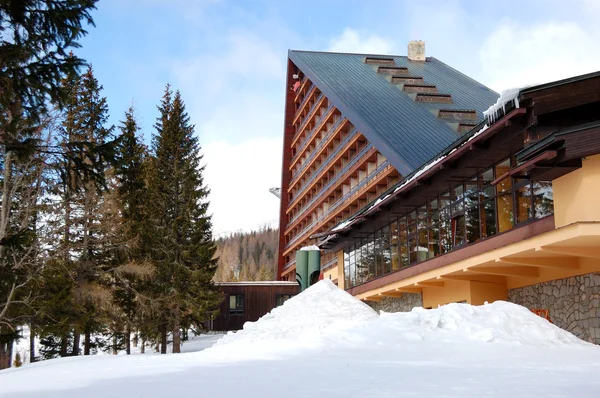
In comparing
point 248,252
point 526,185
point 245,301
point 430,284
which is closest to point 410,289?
point 430,284

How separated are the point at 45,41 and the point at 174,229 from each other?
27.0 meters

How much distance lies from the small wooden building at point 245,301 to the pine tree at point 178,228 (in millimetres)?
13048

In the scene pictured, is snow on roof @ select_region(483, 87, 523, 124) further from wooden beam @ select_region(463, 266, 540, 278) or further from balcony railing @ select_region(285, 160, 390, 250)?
balcony railing @ select_region(285, 160, 390, 250)

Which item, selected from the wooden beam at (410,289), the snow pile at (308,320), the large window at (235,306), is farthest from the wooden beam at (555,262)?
the large window at (235,306)

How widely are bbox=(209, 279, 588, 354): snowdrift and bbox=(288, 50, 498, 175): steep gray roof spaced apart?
67.7 feet

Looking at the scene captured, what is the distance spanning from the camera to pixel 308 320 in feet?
53.5

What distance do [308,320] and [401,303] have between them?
1114cm

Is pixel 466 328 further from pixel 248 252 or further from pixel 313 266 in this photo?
pixel 248 252

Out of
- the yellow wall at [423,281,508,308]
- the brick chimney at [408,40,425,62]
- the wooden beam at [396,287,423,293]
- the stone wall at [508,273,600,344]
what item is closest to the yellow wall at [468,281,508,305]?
the yellow wall at [423,281,508,308]

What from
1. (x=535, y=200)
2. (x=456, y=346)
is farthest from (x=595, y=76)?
(x=456, y=346)

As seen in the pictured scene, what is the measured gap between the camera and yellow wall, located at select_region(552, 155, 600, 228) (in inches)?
496

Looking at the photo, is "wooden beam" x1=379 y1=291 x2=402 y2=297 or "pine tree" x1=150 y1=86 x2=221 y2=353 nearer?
"wooden beam" x1=379 y1=291 x2=402 y2=297

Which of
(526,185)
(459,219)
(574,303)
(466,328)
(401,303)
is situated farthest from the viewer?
(401,303)

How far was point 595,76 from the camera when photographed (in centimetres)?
1380
